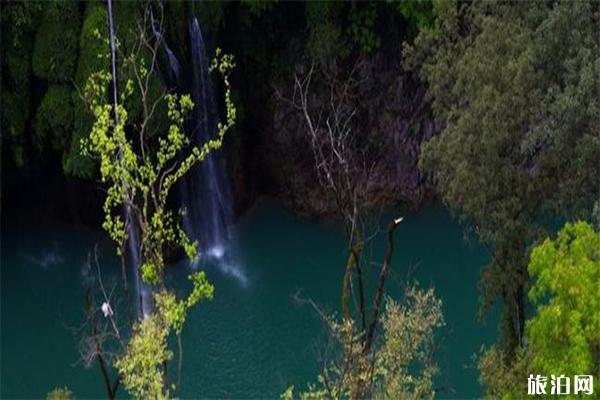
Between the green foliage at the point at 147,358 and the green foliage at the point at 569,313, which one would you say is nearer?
the green foliage at the point at 147,358

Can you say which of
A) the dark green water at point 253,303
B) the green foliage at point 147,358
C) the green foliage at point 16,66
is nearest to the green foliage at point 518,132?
the dark green water at point 253,303

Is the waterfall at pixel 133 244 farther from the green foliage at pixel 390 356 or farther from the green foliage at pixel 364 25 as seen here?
the green foliage at pixel 390 356

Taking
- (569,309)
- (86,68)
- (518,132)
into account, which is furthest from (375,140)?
(569,309)

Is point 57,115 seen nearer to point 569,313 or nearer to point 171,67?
point 171,67

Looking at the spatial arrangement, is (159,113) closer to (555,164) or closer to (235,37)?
(235,37)

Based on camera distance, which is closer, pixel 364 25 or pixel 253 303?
pixel 253 303

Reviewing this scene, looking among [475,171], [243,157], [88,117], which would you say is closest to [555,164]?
[475,171]
